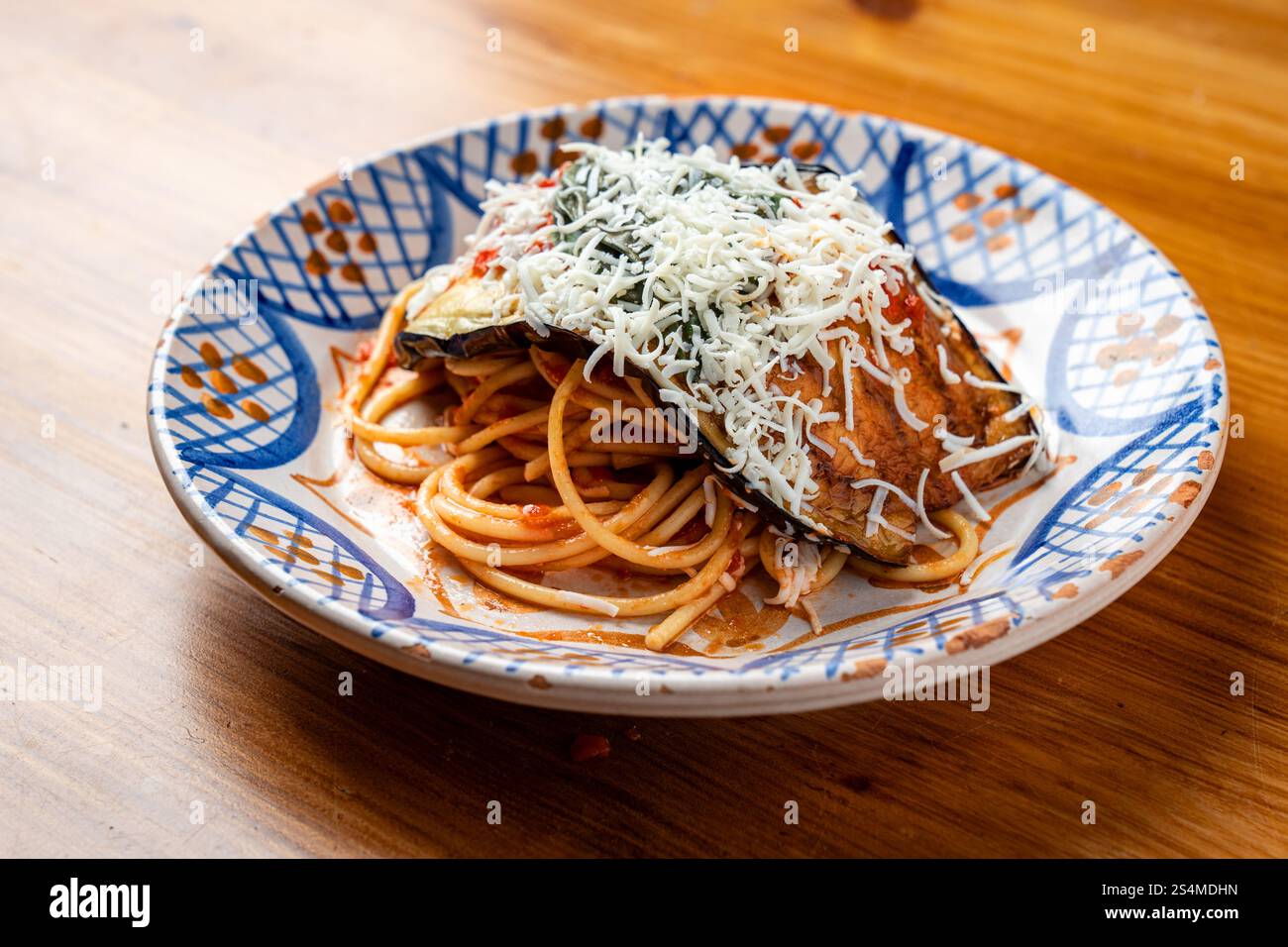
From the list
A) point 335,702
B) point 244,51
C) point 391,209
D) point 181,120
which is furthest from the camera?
point 244,51

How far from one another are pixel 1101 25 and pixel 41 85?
4.84 metres

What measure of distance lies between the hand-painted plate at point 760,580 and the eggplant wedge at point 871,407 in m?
0.17

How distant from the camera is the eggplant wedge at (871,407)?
288 centimetres

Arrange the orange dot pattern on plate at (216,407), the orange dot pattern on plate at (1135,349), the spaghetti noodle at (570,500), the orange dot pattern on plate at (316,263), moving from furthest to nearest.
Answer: the orange dot pattern on plate at (316,263) → the orange dot pattern on plate at (1135,349) → the orange dot pattern on plate at (216,407) → the spaghetti noodle at (570,500)

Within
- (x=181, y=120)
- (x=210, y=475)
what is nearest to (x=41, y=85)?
(x=181, y=120)

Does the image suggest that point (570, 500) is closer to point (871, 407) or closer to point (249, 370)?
point (871, 407)

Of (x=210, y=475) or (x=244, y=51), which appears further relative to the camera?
(x=244, y=51)

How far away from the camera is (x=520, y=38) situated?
550 cm

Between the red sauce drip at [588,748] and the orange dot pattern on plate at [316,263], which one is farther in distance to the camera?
the orange dot pattern on plate at [316,263]

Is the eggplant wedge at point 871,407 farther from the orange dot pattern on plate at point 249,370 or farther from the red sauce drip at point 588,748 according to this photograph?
the red sauce drip at point 588,748

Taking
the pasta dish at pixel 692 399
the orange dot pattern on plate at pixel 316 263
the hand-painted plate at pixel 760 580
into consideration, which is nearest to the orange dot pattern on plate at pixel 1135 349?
the hand-painted plate at pixel 760 580

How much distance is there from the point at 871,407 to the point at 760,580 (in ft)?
1.73

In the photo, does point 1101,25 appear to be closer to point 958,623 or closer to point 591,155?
point 591,155

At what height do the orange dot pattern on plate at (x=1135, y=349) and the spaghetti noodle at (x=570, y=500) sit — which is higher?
the orange dot pattern on plate at (x=1135, y=349)
